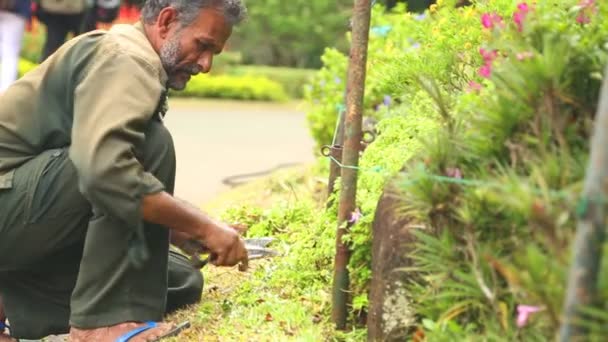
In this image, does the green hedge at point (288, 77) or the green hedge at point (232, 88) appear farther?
the green hedge at point (288, 77)

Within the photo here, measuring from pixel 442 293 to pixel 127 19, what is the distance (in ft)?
A: 39.7

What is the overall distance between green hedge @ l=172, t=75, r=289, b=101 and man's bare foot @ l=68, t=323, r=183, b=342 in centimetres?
1301

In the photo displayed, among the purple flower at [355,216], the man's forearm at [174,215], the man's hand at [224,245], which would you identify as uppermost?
the purple flower at [355,216]

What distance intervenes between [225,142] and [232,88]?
21.3 feet

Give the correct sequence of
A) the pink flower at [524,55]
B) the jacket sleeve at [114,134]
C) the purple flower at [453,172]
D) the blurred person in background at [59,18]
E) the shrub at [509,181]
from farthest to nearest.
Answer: the blurred person in background at [59,18] → the jacket sleeve at [114,134] → the purple flower at [453,172] → the pink flower at [524,55] → the shrub at [509,181]

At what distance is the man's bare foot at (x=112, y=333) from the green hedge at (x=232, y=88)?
Answer: 13007 mm

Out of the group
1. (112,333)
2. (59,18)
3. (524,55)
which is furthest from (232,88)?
(524,55)

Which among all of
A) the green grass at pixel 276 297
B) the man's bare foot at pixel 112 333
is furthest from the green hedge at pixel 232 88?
the man's bare foot at pixel 112 333

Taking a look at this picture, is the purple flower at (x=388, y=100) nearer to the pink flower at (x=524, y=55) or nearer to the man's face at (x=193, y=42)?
the man's face at (x=193, y=42)

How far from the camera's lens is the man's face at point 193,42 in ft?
11.8

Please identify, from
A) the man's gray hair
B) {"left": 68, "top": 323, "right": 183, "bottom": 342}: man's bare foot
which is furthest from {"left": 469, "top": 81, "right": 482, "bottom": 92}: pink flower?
{"left": 68, "top": 323, "right": 183, "bottom": 342}: man's bare foot

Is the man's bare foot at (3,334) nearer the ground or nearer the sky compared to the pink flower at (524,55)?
nearer the ground

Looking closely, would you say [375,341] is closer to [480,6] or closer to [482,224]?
[482,224]

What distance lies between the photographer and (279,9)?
23500mm
